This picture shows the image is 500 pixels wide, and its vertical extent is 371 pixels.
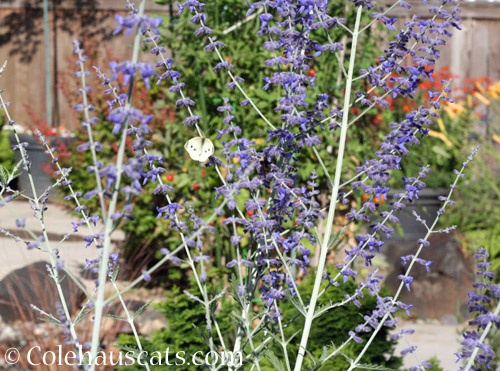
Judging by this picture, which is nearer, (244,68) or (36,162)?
(244,68)

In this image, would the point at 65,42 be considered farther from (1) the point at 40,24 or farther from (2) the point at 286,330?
(2) the point at 286,330

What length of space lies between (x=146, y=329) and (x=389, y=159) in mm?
3031

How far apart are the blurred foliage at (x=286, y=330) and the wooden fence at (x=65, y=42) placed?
21.2 feet

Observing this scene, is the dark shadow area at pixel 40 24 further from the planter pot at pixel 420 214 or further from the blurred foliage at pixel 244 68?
Result: the blurred foliage at pixel 244 68

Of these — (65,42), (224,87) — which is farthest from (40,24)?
(224,87)

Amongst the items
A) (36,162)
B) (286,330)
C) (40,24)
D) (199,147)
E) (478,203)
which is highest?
(40,24)

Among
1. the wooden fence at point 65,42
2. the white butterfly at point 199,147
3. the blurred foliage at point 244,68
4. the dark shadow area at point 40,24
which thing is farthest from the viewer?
the dark shadow area at point 40,24

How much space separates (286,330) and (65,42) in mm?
7482

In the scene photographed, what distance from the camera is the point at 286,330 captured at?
2.80 metres

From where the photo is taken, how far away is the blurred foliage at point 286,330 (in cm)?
268

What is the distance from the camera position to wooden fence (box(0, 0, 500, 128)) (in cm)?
863

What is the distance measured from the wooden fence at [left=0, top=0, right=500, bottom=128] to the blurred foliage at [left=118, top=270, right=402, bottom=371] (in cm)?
645

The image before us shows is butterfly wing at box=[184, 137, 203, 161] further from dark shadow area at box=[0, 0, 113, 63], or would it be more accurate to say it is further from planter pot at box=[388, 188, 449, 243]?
dark shadow area at box=[0, 0, 113, 63]

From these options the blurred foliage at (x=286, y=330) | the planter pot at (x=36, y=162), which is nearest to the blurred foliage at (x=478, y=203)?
the blurred foliage at (x=286, y=330)
